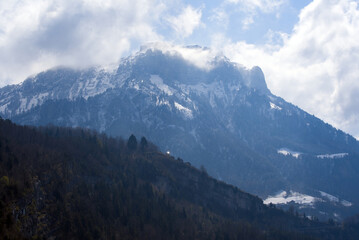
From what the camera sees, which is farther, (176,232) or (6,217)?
(176,232)

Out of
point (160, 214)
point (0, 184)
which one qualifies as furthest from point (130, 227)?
point (0, 184)

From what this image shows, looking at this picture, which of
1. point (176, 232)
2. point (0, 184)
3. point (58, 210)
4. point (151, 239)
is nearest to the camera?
point (0, 184)

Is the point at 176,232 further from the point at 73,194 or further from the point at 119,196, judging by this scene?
the point at 73,194

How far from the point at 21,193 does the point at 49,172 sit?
26.1 meters

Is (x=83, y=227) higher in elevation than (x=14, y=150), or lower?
lower

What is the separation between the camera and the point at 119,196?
189500 mm

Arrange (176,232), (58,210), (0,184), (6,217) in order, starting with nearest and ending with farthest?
(6,217) < (0,184) < (58,210) < (176,232)

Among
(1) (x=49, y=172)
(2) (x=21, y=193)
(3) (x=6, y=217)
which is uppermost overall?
(1) (x=49, y=172)

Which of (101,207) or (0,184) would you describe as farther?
(101,207)

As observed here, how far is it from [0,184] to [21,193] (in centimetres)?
727

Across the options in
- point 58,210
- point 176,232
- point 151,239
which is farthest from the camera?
point 176,232

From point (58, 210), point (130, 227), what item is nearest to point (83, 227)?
point (58, 210)

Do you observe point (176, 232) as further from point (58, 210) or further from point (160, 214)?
point (58, 210)

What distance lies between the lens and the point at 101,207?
177m
